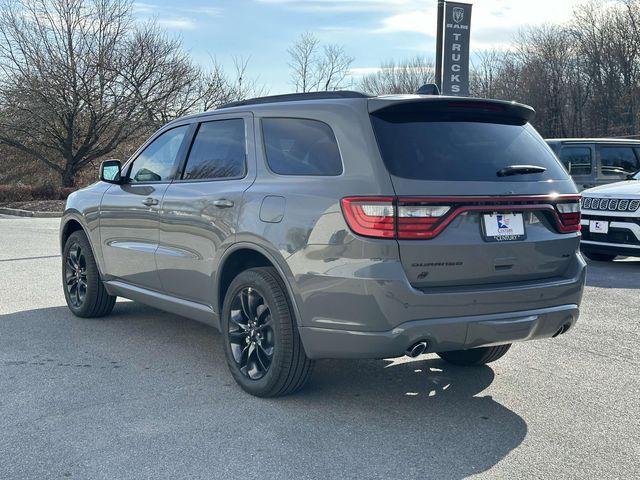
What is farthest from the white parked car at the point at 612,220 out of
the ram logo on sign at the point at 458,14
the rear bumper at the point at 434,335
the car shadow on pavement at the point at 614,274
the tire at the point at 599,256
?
the rear bumper at the point at 434,335

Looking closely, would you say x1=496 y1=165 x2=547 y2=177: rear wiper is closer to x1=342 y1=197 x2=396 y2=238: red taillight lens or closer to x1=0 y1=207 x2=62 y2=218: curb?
x1=342 y1=197 x2=396 y2=238: red taillight lens

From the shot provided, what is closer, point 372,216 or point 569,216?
point 372,216

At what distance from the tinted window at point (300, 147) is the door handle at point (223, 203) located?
0.37 meters

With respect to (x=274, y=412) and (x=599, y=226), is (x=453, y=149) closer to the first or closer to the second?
(x=274, y=412)

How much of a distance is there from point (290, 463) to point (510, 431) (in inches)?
49.9

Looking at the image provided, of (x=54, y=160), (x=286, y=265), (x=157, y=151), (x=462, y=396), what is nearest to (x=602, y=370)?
(x=462, y=396)

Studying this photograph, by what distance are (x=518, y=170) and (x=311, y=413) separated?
6.06ft

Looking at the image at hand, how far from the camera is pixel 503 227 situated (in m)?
4.10

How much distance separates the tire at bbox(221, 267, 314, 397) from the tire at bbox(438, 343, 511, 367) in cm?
131

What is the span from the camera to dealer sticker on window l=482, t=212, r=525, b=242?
4043 millimetres

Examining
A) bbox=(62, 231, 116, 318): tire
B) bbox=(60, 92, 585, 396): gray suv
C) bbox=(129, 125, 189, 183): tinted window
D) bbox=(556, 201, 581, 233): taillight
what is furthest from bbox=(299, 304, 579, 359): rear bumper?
bbox=(62, 231, 116, 318): tire

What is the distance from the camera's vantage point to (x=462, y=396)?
15.3 ft

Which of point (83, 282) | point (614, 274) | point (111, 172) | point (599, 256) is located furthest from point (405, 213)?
point (599, 256)

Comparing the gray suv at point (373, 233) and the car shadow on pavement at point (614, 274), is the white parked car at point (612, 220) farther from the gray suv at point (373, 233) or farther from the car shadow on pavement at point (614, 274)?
the gray suv at point (373, 233)
